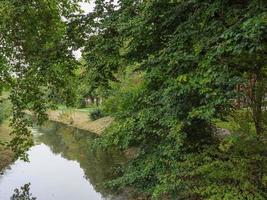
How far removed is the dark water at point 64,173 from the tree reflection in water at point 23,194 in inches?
1.5

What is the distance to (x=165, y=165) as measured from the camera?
32.4 ft

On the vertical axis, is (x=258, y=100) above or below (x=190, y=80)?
below

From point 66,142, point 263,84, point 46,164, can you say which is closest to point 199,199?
point 263,84

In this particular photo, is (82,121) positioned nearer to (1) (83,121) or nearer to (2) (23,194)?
(1) (83,121)

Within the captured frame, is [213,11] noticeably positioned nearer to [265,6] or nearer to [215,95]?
[265,6]

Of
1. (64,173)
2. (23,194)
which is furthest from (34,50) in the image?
(64,173)

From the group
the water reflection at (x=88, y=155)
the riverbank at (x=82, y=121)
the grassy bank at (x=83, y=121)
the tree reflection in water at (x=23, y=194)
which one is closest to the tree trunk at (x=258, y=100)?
the water reflection at (x=88, y=155)

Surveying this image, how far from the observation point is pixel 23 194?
15820 millimetres

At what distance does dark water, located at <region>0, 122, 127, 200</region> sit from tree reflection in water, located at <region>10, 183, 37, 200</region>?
39 mm

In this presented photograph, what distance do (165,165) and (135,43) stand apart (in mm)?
3032

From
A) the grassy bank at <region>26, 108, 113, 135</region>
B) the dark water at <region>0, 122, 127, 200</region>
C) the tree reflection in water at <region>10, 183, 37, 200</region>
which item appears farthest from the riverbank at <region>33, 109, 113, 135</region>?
the tree reflection in water at <region>10, 183, 37, 200</region>

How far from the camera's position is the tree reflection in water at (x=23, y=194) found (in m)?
15.2

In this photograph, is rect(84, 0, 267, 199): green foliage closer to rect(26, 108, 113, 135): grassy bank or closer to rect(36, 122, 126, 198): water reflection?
rect(36, 122, 126, 198): water reflection

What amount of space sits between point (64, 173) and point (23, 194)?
4388 millimetres
